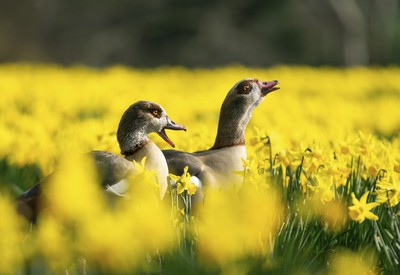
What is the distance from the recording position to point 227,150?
386 cm

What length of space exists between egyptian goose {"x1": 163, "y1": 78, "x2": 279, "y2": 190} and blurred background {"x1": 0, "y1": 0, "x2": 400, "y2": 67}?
17.6m

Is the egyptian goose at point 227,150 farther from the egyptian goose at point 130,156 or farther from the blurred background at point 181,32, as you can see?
the blurred background at point 181,32

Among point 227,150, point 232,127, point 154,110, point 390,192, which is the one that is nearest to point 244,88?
point 232,127

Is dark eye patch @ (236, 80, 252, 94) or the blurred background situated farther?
the blurred background

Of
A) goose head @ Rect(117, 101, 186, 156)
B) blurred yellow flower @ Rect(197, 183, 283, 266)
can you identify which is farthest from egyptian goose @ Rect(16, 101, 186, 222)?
blurred yellow flower @ Rect(197, 183, 283, 266)

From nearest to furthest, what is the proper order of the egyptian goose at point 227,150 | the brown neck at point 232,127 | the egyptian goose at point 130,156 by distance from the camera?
the egyptian goose at point 130,156 < the egyptian goose at point 227,150 < the brown neck at point 232,127

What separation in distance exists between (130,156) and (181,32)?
67.9 feet

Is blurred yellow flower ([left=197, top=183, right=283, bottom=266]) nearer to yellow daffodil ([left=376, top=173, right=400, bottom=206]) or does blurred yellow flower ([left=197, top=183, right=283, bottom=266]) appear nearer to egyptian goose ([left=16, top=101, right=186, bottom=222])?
egyptian goose ([left=16, top=101, right=186, bottom=222])

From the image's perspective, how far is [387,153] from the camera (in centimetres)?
380

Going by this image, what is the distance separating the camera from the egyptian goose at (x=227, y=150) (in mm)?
3598

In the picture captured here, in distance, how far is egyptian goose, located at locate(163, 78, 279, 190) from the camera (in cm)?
360

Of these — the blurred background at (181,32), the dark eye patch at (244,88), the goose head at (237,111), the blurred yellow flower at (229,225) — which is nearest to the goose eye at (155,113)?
the goose head at (237,111)

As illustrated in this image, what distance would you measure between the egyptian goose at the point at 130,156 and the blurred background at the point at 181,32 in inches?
720

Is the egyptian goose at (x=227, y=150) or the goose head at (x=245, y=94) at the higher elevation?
the goose head at (x=245, y=94)
